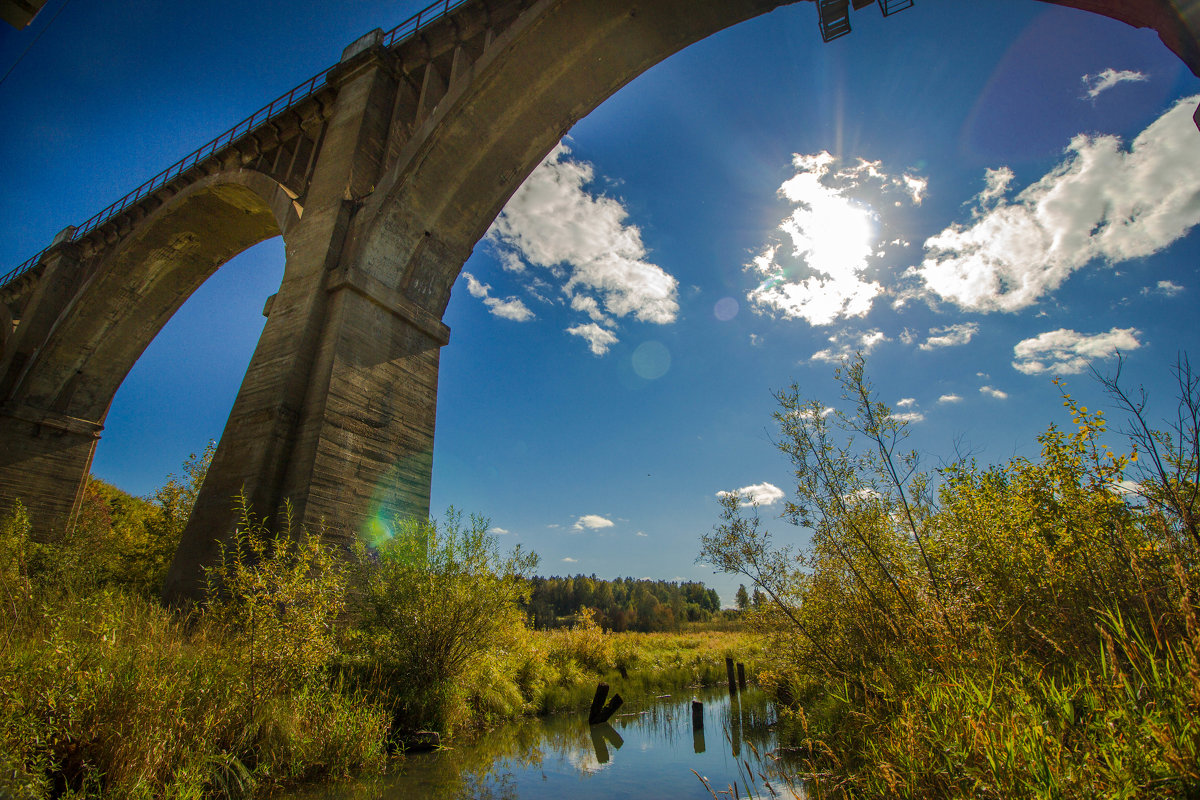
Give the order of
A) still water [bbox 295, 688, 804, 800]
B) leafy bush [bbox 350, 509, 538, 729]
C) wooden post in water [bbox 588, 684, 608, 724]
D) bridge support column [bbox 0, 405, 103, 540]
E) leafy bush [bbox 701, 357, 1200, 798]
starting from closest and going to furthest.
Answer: leafy bush [bbox 701, 357, 1200, 798], still water [bbox 295, 688, 804, 800], leafy bush [bbox 350, 509, 538, 729], wooden post in water [bbox 588, 684, 608, 724], bridge support column [bbox 0, 405, 103, 540]

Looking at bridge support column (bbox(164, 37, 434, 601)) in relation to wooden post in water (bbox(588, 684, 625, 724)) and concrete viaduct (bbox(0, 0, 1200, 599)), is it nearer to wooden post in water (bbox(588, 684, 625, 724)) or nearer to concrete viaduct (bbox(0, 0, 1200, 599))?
concrete viaduct (bbox(0, 0, 1200, 599))

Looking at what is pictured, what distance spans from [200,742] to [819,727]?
7.84 meters

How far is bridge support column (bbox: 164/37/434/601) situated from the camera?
7.67 meters

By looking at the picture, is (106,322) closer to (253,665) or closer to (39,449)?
(39,449)

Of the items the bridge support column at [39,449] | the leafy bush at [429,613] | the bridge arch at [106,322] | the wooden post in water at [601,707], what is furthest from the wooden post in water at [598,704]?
the bridge support column at [39,449]

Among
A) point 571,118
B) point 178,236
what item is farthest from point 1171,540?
point 178,236

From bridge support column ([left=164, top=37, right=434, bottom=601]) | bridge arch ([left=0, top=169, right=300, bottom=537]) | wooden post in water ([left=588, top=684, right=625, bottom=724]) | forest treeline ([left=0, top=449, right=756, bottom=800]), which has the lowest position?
wooden post in water ([left=588, top=684, right=625, bottom=724])

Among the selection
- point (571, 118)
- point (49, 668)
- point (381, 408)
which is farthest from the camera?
point (571, 118)

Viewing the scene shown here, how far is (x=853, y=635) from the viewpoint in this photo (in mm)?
6695

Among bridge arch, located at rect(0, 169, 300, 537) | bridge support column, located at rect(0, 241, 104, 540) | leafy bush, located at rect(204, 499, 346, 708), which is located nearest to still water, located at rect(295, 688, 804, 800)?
leafy bush, located at rect(204, 499, 346, 708)

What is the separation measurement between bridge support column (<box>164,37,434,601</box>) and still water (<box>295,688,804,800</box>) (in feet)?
11.3

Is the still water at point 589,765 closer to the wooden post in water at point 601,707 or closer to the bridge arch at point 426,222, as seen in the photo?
the wooden post in water at point 601,707

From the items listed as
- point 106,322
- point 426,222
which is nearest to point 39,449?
point 106,322

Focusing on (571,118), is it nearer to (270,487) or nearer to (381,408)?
(381,408)
